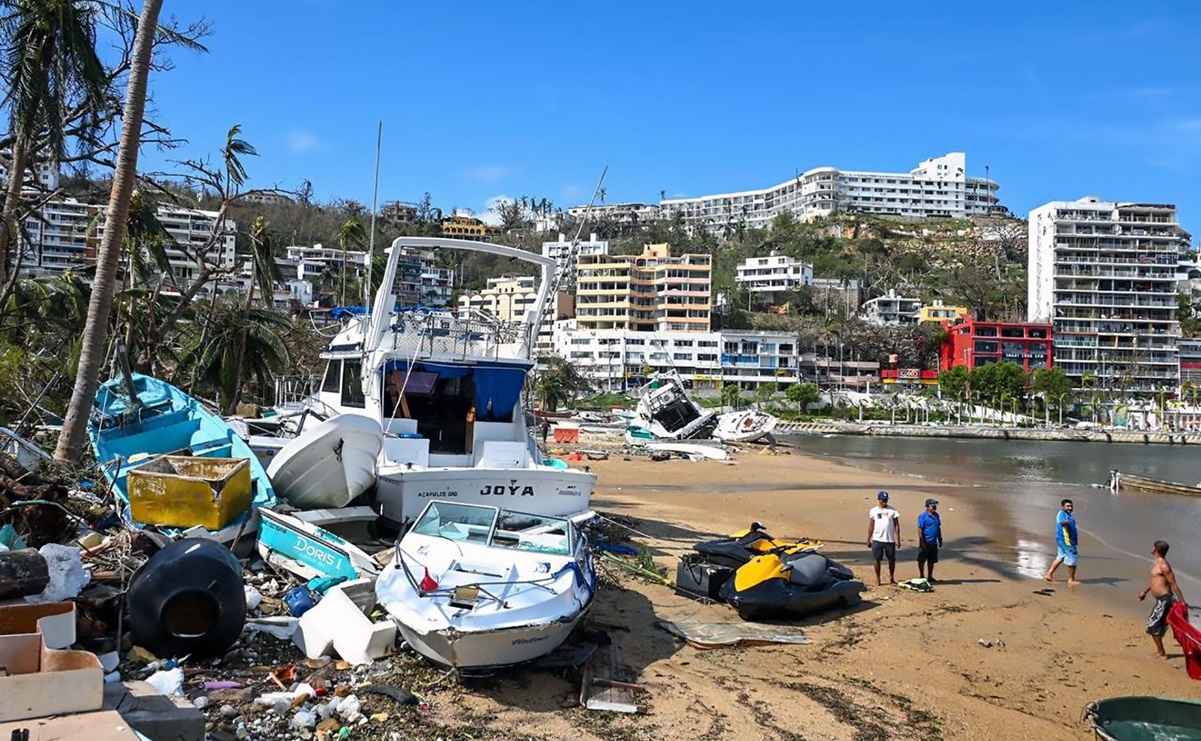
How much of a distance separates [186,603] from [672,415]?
159 ft

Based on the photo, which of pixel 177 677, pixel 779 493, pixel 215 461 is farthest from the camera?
pixel 779 493

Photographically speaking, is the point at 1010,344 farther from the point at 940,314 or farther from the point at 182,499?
the point at 182,499

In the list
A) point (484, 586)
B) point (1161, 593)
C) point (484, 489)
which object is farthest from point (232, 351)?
point (1161, 593)

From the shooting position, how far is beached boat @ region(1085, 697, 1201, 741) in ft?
24.2

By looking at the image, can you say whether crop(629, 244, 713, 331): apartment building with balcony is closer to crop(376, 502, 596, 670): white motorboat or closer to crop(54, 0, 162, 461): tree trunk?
crop(54, 0, 162, 461): tree trunk

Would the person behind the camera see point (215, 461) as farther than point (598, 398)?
No

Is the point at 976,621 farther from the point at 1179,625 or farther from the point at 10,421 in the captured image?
the point at 10,421

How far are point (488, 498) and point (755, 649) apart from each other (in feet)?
14.6

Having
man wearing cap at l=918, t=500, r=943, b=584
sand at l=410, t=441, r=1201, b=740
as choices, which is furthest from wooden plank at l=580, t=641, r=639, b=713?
man wearing cap at l=918, t=500, r=943, b=584

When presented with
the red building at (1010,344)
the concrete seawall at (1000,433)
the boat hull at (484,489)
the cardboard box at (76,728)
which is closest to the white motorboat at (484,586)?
the boat hull at (484,489)

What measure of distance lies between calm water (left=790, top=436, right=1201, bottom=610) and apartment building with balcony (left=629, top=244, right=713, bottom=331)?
50.6m

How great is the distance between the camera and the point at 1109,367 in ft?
367

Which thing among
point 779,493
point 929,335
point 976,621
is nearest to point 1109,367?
point 929,335

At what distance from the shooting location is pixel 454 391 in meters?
14.4
